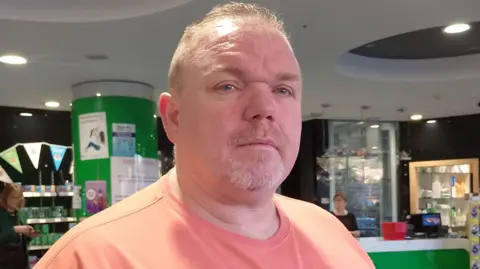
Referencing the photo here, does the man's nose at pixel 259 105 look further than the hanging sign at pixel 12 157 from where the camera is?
No

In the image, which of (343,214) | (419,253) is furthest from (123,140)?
(419,253)

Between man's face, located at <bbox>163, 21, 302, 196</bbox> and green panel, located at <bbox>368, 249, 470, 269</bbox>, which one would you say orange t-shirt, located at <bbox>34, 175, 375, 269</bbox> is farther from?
green panel, located at <bbox>368, 249, 470, 269</bbox>

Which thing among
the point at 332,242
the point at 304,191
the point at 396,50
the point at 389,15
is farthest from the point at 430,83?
the point at 332,242

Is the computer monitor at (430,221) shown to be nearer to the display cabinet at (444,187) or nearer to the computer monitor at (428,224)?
the computer monitor at (428,224)

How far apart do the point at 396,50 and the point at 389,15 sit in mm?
2132

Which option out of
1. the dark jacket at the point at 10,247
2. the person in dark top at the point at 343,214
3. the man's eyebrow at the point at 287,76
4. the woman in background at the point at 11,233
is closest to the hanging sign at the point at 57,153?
the woman in background at the point at 11,233

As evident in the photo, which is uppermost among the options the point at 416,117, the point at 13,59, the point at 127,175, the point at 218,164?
the point at 13,59

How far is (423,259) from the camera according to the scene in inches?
214

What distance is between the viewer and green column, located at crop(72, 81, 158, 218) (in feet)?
19.3

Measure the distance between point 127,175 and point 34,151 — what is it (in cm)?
280

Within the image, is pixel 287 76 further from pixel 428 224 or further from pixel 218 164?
pixel 428 224

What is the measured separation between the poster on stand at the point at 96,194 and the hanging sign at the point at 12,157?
2.55 m

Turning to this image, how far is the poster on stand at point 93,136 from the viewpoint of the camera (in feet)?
19.4

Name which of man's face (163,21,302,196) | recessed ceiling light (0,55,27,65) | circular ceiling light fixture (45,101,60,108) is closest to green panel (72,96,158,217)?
recessed ceiling light (0,55,27,65)
